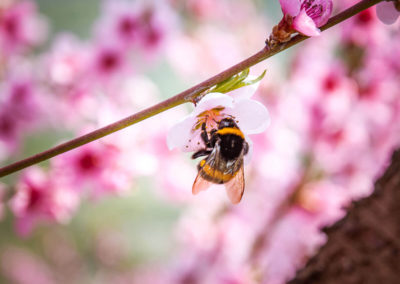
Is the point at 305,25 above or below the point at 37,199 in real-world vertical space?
above

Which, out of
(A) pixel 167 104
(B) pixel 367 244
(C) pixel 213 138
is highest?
(A) pixel 167 104

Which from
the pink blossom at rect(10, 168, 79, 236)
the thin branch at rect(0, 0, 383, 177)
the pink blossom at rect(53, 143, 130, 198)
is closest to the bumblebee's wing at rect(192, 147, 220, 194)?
the thin branch at rect(0, 0, 383, 177)

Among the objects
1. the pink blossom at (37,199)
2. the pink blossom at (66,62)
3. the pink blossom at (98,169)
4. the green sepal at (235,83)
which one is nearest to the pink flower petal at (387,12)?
the green sepal at (235,83)

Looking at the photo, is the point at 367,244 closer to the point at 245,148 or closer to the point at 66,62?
the point at 245,148

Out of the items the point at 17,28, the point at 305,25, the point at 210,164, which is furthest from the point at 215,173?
the point at 17,28

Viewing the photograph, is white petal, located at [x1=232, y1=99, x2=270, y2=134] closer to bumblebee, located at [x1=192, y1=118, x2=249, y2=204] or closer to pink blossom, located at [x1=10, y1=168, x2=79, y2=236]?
bumblebee, located at [x1=192, y1=118, x2=249, y2=204]

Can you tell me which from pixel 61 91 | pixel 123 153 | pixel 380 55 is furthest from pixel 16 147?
pixel 380 55

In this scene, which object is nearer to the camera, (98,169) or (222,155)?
(222,155)
